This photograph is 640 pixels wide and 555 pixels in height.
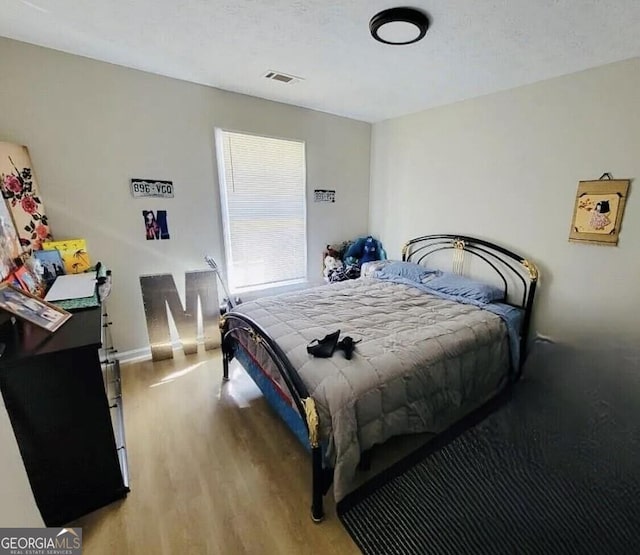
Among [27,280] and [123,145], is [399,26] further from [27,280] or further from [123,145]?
[27,280]

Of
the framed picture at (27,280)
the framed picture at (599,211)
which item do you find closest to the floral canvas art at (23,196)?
the framed picture at (27,280)

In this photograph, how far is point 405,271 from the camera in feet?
10.6

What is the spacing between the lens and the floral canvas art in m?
1.99

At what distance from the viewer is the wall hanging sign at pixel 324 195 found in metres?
3.70

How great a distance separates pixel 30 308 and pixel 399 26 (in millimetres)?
2365

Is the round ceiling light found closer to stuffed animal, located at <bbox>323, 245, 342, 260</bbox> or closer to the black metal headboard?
the black metal headboard

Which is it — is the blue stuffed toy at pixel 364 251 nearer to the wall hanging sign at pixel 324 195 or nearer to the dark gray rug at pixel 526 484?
the wall hanging sign at pixel 324 195

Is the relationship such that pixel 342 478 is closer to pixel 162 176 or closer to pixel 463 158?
pixel 162 176

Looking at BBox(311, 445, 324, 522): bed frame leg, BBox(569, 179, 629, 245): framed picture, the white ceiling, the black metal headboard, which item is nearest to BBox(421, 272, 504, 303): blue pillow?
the black metal headboard

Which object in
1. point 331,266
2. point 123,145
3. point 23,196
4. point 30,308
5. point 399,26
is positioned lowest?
point 331,266

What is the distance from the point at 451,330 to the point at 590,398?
0.97m

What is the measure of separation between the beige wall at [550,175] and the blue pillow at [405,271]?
0.51 metres

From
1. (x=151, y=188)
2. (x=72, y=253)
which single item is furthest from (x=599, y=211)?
(x=72, y=253)

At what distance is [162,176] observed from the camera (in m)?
2.72
